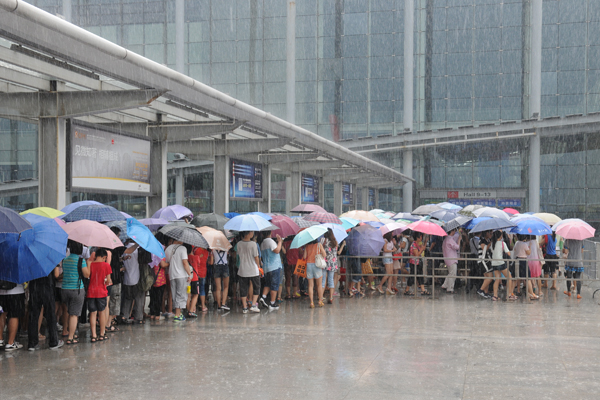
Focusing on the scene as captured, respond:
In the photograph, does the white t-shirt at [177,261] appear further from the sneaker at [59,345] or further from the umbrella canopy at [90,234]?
the sneaker at [59,345]

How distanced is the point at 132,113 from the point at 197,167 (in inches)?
680

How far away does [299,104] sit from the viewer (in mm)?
42406

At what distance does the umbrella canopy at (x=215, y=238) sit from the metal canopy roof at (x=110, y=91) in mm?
2216

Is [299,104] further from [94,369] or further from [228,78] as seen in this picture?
[94,369]

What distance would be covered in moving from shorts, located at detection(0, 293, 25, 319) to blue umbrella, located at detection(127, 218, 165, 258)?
157 centimetres

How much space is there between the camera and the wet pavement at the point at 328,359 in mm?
6445

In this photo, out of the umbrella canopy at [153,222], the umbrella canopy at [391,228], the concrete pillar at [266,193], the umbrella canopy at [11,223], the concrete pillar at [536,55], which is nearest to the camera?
the umbrella canopy at [11,223]

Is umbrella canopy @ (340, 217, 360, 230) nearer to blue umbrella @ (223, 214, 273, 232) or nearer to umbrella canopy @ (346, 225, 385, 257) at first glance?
umbrella canopy @ (346, 225, 385, 257)

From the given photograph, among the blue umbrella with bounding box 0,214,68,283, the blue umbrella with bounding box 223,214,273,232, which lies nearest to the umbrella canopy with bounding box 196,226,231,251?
the blue umbrella with bounding box 223,214,273,232

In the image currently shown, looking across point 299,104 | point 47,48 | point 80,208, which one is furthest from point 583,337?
point 299,104

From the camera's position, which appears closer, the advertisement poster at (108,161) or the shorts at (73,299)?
the shorts at (73,299)

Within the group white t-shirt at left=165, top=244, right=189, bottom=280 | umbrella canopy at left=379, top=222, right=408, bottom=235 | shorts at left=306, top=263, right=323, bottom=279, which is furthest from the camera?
umbrella canopy at left=379, top=222, right=408, bottom=235

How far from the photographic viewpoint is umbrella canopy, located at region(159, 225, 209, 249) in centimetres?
992

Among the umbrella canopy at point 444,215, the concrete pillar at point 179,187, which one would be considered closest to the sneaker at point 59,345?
the umbrella canopy at point 444,215
